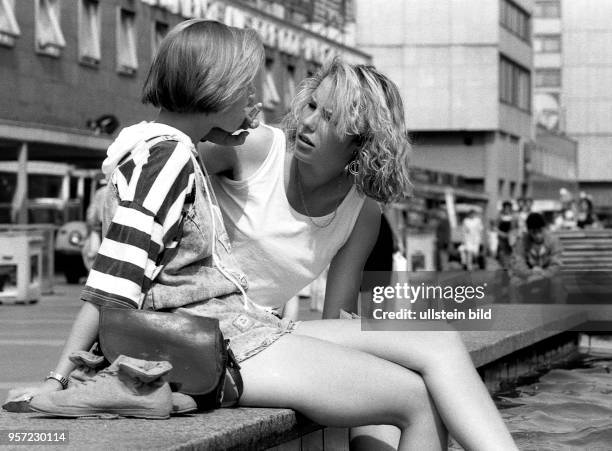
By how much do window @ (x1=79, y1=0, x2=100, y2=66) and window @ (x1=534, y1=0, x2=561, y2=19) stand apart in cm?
7478

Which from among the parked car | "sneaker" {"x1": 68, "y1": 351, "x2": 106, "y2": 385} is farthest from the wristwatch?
the parked car

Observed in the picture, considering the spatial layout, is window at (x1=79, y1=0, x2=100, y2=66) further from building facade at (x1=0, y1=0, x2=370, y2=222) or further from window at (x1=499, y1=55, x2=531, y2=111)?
window at (x1=499, y1=55, x2=531, y2=111)

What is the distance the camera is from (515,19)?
71.5 metres

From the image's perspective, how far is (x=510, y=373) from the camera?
7789 millimetres

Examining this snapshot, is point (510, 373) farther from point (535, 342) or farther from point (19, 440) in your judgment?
point (19, 440)

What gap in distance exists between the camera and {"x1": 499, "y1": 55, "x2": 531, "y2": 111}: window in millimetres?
67750

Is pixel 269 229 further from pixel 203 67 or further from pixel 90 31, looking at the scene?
pixel 90 31

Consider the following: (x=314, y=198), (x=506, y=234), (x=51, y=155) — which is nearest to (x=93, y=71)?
(x=51, y=155)

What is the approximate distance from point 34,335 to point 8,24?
53.9 ft

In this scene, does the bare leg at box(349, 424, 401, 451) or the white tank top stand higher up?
the white tank top

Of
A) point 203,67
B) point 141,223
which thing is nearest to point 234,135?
point 203,67

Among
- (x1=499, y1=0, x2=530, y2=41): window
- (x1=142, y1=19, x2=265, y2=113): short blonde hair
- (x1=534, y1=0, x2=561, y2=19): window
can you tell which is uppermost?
(x1=534, y1=0, x2=561, y2=19): window

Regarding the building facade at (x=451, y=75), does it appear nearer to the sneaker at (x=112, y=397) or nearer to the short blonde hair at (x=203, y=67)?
the short blonde hair at (x=203, y=67)

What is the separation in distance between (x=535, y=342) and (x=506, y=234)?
2202cm
